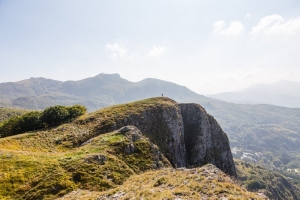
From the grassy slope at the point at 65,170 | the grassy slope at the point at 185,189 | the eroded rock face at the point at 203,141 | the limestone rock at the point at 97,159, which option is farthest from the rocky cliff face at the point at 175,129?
the grassy slope at the point at 185,189

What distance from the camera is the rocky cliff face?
6347 centimetres

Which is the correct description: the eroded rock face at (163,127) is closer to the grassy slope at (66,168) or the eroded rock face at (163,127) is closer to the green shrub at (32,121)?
the green shrub at (32,121)

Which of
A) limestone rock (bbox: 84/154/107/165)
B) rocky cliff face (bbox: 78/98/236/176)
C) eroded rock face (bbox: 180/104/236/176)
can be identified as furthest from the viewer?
eroded rock face (bbox: 180/104/236/176)

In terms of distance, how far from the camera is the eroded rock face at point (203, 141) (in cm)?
8188

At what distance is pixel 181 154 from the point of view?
7300 centimetres

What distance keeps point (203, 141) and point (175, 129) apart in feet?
60.8

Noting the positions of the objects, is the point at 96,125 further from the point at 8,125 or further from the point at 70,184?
the point at 70,184

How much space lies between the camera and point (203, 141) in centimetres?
8531

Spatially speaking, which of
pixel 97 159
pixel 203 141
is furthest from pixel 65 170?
pixel 203 141

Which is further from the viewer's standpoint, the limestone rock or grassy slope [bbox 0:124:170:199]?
the limestone rock

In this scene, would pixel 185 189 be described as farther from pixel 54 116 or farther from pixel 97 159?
pixel 54 116

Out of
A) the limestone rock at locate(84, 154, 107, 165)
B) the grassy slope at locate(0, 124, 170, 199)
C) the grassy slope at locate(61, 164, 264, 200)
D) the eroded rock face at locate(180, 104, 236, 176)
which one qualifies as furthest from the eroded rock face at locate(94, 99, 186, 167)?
the grassy slope at locate(61, 164, 264, 200)

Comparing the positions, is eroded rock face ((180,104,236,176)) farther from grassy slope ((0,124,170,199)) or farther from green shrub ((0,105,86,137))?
green shrub ((0,105,86,137))

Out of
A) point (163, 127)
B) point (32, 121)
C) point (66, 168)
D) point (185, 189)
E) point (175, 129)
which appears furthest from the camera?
point (175, 129)
